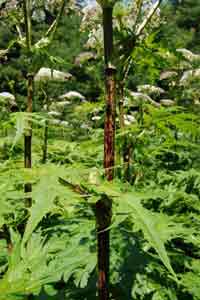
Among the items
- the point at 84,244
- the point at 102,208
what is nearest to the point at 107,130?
the point at 102,208

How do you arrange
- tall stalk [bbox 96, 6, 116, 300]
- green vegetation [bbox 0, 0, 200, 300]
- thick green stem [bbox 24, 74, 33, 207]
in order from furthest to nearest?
1. thick green stem [bbox 24, 74, 33, 207]
2. tall stalk [bbox 96, 6, 116, 300]
3. green vegetation [bbox 0, 0, 200, 300]

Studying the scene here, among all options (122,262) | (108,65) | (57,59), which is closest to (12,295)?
(122,262)

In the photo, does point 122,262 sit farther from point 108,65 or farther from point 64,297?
point 108,65

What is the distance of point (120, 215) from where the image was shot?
36.2 inches

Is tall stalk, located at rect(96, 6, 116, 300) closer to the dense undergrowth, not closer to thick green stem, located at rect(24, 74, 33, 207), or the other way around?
the dense undergrowth

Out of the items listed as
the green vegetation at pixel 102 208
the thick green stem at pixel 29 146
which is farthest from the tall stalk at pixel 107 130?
the thick green stem at pixel 29 146

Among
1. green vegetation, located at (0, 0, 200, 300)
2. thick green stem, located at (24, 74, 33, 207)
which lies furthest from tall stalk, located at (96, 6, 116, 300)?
thick green stem, located at (24, 74, 33, 207)

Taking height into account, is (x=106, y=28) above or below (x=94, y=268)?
above

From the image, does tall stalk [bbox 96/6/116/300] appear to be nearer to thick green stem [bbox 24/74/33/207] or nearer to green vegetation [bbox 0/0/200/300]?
green vegetation [bbox 0/0/200/300]

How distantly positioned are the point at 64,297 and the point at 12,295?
156 mm

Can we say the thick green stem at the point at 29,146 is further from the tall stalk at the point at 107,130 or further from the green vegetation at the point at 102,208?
the tall stalk at the point at 107,130

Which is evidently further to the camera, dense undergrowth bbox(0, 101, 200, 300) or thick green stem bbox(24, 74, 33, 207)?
thick green stem bbox(24, 74, 33, 207)

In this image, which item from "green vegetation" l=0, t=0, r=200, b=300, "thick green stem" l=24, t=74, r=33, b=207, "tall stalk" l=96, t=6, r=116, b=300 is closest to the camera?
"green vegetation" l=0, t=0, r=200, b=300

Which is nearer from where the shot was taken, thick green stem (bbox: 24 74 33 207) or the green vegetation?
the green vegetation
